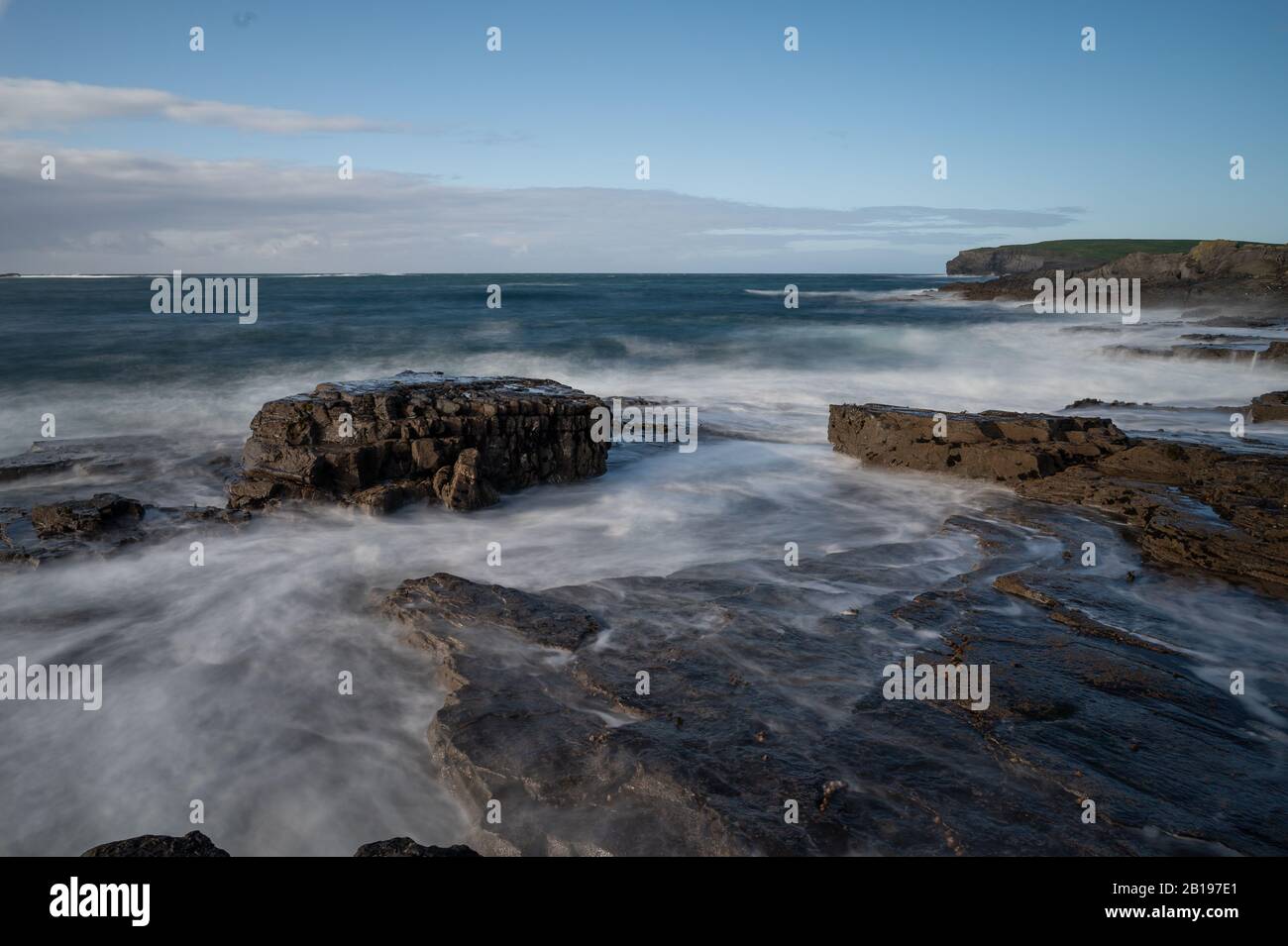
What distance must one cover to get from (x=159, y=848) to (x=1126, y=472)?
11.4m

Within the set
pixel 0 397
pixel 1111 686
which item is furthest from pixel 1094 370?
pixel 0 397

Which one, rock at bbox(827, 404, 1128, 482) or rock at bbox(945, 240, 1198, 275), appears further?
rock at bbox(945, 240, 1198, 275)

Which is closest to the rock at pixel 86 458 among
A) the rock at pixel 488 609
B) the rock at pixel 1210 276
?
the rock at pixel 488 609

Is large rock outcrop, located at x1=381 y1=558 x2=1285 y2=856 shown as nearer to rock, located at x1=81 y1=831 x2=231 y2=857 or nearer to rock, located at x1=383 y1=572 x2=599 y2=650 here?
rock, located at x1=383 y1=572 x2=599 y2=650

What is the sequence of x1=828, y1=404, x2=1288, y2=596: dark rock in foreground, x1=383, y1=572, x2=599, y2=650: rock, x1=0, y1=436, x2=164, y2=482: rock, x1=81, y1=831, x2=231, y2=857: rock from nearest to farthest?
x1=81, y1=831, x2=231, y2=857: rock < x1=383, y1=572, x2=599, y2=650: rock < x1=828, y1=404, x2=1288, y2=596: dark rock in foreground < x1=0, y1=436, x2=164, y2=482: rock

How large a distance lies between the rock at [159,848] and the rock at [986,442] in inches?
417

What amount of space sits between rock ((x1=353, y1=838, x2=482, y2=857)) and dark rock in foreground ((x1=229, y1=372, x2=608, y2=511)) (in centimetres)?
701

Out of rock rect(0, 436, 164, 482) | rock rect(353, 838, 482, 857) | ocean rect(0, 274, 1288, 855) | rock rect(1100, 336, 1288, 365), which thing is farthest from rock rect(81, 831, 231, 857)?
rock rect(1100, 336, 1288, 365)

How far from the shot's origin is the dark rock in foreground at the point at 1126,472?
823 centimetres
